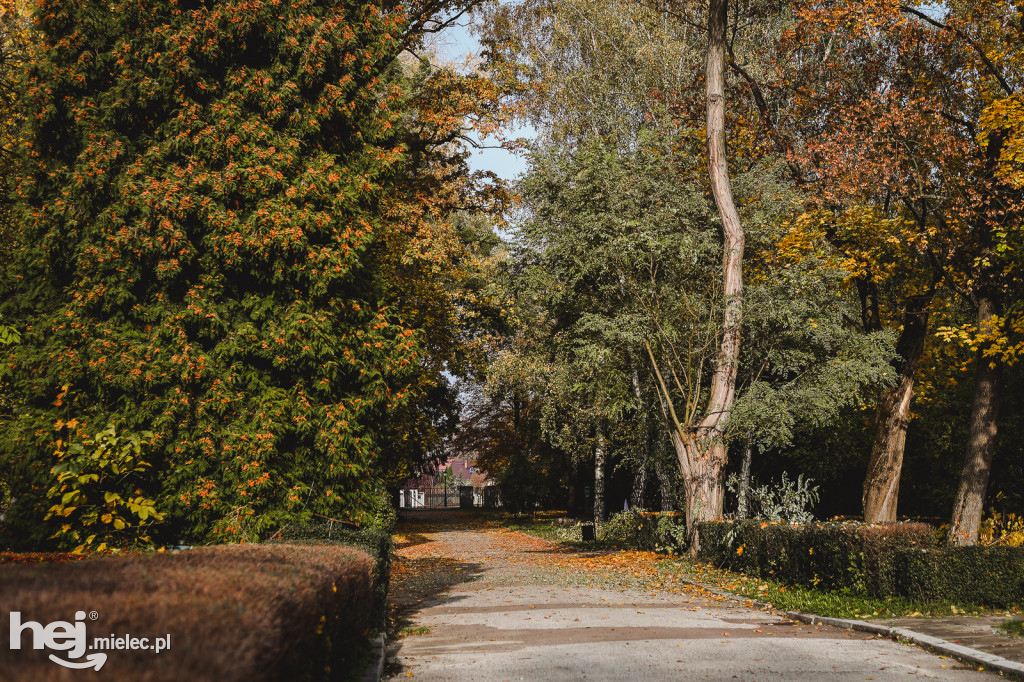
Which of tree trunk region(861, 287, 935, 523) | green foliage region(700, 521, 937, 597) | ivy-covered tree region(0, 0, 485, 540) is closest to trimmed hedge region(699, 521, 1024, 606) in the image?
green foliage region(700, 521, 937, 597)

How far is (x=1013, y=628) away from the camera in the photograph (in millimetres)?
8438

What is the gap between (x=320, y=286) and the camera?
399 inches

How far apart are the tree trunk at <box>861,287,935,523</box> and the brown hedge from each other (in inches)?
606

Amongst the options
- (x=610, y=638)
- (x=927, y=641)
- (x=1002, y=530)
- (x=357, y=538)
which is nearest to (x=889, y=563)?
(x=927, y=641)

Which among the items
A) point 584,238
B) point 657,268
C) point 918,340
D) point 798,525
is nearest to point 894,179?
point 918,340

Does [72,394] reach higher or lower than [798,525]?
higher

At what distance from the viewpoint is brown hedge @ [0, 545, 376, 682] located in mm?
2385

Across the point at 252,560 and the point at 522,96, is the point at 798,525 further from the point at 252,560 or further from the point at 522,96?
the point at 522,96

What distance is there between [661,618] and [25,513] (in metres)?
8.16

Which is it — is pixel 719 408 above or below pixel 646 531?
above

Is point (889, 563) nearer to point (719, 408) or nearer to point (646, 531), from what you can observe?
point (719, 408)

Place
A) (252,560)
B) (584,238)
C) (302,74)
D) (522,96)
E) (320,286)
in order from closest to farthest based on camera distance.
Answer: (252,560) → (320,286) → (302,74) → (584,238) → (522,96)

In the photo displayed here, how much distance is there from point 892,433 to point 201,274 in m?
15.0

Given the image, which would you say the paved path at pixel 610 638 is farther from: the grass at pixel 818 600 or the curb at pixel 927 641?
the grass at pixel 818 600
